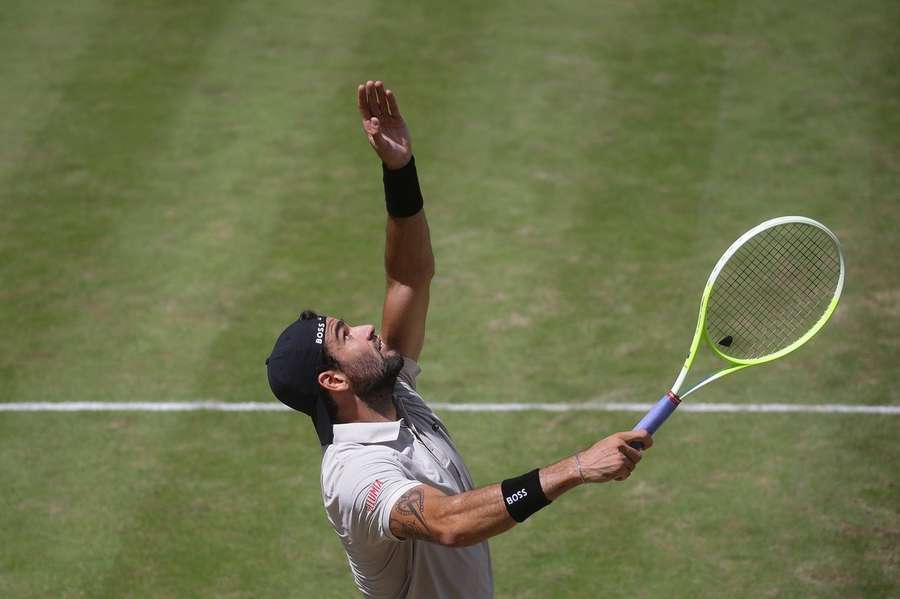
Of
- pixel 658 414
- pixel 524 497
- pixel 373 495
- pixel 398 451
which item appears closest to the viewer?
pixel 524 497

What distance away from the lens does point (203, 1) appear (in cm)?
1538

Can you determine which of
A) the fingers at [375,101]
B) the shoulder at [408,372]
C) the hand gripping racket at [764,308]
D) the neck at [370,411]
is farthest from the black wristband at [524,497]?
the fingers at [375,101]

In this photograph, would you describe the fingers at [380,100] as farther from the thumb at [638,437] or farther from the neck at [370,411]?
the thumb at [638,437]

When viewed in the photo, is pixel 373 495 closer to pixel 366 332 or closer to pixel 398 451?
pixel 398 451

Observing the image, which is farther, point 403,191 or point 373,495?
point 403,191

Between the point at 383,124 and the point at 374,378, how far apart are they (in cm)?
144

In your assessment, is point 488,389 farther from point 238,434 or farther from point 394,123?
point 394,123

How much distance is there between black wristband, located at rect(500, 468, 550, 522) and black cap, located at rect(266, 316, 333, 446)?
1230mm

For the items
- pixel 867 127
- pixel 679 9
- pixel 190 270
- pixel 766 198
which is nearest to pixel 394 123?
pixel 190 270

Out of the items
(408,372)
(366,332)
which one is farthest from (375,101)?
(408,372)

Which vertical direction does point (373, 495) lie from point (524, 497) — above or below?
below

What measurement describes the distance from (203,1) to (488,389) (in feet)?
26.4

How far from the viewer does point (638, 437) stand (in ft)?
16.6

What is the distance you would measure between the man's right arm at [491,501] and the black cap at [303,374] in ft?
3.16
